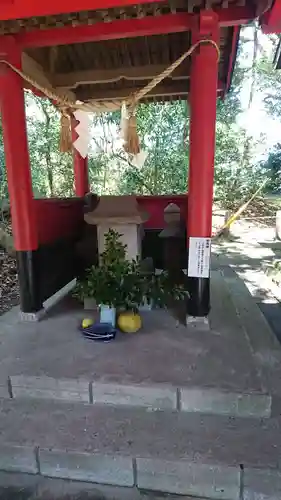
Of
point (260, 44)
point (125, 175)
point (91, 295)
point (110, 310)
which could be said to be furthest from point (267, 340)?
point (260, 44)

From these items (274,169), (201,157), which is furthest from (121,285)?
(274,169)

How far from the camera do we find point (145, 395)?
72.7 inches

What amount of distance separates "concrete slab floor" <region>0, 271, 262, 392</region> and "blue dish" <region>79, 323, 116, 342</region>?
49 millimetres

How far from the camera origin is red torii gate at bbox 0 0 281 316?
6.68 ft

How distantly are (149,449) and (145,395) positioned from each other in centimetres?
32

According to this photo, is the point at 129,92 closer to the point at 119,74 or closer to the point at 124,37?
the point at 119,74

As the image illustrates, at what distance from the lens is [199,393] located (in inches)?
71.1

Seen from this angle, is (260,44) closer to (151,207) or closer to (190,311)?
(151,207)

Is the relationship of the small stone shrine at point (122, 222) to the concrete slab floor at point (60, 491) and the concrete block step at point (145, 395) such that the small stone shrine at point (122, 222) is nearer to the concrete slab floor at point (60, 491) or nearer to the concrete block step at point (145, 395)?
the concrete block step at point (145, 395)

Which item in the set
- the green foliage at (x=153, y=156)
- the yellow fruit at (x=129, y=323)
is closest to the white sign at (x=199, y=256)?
the yellow fruit at (x=129, y=323)

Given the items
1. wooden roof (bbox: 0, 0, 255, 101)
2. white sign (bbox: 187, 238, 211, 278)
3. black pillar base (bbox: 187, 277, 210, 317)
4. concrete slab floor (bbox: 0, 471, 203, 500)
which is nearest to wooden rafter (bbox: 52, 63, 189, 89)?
wooden roof (bbox: 0, 0, 255, 101)

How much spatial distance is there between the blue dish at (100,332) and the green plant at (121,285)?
0.16m

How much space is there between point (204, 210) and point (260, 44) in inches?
507

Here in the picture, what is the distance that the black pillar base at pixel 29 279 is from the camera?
2625 mm
